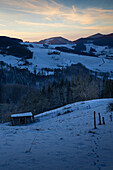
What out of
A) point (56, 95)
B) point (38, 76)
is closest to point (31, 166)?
point (56, 95)

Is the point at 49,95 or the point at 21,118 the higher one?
the point at 21,118

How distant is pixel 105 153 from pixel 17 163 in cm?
426

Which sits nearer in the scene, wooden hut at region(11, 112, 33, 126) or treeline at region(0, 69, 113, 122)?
wooden hut at region(11, 112, 33, 126)

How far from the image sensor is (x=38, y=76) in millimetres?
146000

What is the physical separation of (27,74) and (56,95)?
7875cm

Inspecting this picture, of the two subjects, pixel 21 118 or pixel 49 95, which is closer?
pixel 21 118

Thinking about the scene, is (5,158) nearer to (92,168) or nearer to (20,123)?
(92,168)

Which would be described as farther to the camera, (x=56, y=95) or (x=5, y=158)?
(x=56, y=95)

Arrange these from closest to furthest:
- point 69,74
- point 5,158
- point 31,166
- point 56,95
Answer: point 31,166 → point 5,158 → point 56,95 → point 69,74

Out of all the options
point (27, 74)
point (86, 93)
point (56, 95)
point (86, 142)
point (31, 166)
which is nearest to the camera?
point (31, 166)

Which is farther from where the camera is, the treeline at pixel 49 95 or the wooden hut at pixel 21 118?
the treeline at pixel 49 95

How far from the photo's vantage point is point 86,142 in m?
9.02

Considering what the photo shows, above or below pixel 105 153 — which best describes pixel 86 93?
below

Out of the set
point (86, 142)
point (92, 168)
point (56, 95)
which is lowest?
point (56, 95)
